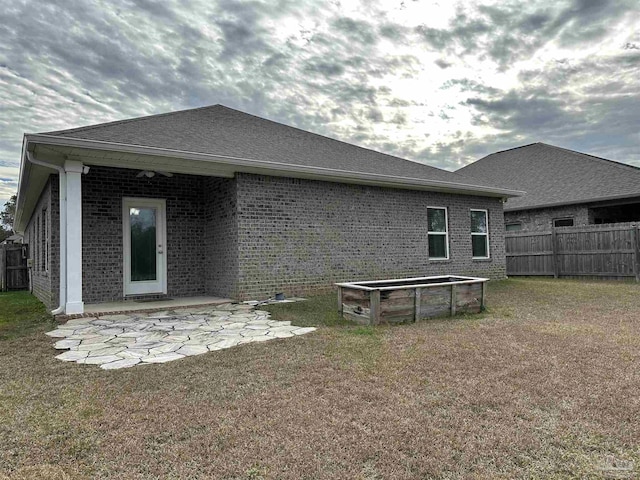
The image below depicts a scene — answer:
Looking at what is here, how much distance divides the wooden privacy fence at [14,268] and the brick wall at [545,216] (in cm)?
1835

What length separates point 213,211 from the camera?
904cm

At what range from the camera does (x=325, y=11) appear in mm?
9000

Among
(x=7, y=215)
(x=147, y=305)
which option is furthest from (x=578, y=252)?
(x=7, y=215)

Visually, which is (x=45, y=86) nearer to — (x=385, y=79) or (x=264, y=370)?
(x=385, y=79)

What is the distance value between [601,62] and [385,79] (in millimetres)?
6333

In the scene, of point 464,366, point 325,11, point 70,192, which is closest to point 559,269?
point 325,11

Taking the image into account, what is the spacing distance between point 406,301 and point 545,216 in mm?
11954

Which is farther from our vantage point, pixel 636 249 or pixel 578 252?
pixel 578 252

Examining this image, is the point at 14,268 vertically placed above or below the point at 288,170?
below

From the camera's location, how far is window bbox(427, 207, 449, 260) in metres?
11.1

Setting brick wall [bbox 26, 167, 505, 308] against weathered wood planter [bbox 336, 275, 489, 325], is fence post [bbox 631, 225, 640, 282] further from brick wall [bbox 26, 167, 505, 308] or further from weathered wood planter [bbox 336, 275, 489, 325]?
weathered wood planter [bbox 336, 275, 489, 325]

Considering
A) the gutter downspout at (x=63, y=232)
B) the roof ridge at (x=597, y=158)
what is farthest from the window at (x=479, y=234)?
the gutter downspout at (x=63, y=232)

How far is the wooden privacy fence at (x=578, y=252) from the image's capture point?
39.1ft

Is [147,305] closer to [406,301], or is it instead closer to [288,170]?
[288,170]
